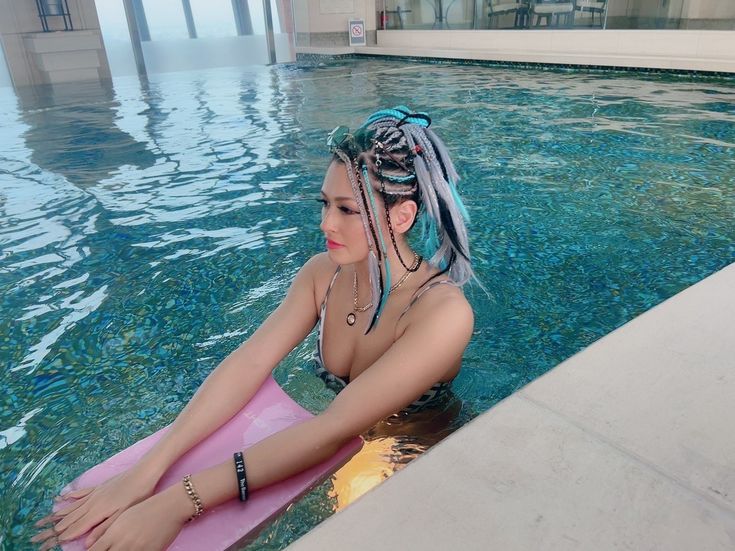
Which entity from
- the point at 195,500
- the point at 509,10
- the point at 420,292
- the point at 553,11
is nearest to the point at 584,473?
the point at 420,292

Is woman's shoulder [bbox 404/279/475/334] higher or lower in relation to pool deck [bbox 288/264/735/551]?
higher

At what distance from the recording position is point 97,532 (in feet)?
5.07

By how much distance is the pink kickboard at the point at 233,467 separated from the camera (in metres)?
1.55

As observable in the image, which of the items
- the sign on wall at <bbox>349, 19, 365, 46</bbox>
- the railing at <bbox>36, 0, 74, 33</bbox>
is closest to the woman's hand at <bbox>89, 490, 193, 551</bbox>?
the railing at <bbox>36, 0, 74, 33</bbox>

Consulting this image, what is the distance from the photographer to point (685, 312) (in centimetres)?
194

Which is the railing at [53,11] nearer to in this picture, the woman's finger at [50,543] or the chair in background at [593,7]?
the chair in background at [593,7]

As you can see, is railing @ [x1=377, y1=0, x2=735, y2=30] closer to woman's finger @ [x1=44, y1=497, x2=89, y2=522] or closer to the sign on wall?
the sign on wall

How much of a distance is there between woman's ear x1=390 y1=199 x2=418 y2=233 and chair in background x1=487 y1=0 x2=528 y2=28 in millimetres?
14321

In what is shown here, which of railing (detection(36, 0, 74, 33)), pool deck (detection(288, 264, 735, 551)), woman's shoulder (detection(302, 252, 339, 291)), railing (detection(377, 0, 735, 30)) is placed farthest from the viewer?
railing (detection(36, 0, 74, 33))

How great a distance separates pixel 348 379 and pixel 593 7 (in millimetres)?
13387

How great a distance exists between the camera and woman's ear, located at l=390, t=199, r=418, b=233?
1811 mm

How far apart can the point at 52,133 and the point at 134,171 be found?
333cm

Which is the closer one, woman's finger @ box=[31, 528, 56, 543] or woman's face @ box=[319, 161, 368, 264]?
woman's finger @ box=[31, 528, 56, 543]

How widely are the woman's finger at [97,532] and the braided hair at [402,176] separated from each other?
1041 mm
